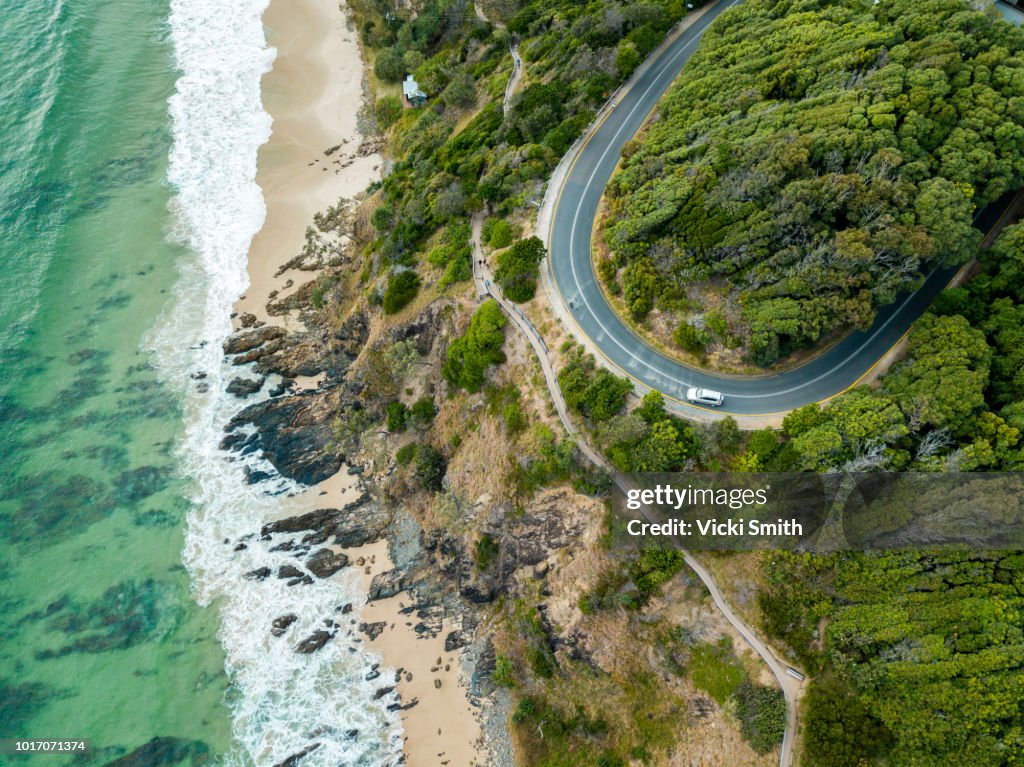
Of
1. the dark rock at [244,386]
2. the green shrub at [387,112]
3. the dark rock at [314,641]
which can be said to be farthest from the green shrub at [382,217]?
the dark rock at [314,641]

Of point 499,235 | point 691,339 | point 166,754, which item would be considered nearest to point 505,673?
point 166,754

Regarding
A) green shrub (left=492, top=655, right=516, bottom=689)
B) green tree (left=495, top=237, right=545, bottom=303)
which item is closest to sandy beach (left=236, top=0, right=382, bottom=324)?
green tree (left=495, top=237, right=545, bottom=303)

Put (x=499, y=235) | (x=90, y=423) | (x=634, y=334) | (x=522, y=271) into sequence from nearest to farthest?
(x=634, y=334), (x=522, y=271), (x=499, y=235), (x=90, y=423)

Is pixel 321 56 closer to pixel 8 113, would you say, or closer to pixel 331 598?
pixel 8 113

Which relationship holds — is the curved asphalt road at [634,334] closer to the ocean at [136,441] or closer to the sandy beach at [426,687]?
the sandy beach at [426,687]

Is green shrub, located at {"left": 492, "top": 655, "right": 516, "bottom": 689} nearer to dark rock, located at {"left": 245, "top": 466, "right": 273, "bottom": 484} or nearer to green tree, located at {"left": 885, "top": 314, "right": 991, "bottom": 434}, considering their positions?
dark rock, located at {"left": 245, "top": 466, "right": 273, "bottom": 484}

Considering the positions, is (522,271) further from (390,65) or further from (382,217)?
(390,65)
